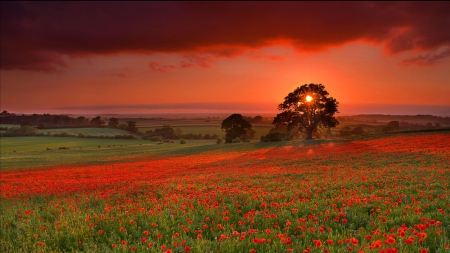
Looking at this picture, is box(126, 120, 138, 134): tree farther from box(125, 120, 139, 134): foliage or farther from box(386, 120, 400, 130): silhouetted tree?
box(386, 120, 400, 130): silhouetted tree

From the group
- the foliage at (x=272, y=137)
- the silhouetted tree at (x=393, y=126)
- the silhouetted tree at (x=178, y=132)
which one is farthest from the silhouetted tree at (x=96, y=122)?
the silhouetted tree at (x=393, y=126)

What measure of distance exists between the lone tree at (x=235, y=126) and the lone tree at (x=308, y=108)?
65.3 ft

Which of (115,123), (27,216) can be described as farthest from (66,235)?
(115,123)

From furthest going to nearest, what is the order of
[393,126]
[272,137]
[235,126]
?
[393,126] < [235,126] < [272,137]

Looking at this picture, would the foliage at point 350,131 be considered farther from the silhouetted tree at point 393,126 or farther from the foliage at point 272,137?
the foliage at point 272,137

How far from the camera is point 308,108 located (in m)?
60.2

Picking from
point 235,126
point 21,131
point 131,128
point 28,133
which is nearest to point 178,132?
point 131,128

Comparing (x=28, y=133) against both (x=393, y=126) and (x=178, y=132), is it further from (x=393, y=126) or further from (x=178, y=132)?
(x=393, y=126)

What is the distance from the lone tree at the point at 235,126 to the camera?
79562 mm

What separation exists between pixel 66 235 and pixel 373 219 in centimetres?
717

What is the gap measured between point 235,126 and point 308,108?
84.3 feet

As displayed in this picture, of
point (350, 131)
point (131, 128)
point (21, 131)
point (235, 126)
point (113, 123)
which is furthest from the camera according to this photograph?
point (113, 123)

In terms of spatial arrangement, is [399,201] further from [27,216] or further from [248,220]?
[27,216]

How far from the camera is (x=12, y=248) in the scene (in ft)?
20.2
